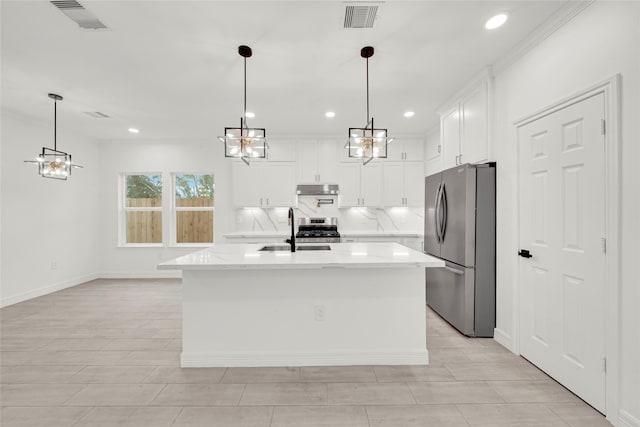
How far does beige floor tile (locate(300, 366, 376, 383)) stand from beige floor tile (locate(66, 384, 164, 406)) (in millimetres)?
1096

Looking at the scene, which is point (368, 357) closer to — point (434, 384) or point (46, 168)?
point (434, 384)

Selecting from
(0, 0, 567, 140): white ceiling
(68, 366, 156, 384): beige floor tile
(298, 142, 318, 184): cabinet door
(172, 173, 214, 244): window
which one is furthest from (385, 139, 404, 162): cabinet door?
(68, 366, 156, 384): beige floor tile

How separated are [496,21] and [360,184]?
3.43m

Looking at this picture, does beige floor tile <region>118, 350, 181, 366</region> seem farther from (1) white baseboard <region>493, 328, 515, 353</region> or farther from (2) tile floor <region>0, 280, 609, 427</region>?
(1) white baseboard <region>493, 328, 515, 353</region>

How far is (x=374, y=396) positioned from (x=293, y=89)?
315 cm

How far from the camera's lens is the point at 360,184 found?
5543 millimetres

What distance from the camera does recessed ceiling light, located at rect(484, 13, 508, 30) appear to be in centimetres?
225

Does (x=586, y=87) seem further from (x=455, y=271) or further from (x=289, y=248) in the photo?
(x=289, y=248)

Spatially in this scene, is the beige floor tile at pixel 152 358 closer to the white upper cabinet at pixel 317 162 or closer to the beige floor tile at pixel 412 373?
the beige floor tile at pixel 412 373

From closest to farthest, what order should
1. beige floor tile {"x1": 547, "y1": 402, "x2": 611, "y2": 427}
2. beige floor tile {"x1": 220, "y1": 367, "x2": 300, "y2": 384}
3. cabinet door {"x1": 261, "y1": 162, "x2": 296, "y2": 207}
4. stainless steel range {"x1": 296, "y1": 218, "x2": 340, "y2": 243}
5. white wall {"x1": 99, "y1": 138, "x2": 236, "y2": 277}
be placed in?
beige floor tile {"x1": 547, "y1": 402, "x2": 611, "y2": 427} < beige floor tile {"x1": 220, "y1": 367, "x2": 300, "y2": 384} < stainless steel range {"x1": 296, "y1": 218, "x2": 340, "y2": 243} < cabinet door {"x1": 261, "y1": 162, "x2": 296, "y2": 207} < white wall {"x1": 99, "y1": 138, "x2": 236, "y2": 277}

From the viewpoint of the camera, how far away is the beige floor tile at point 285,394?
203cm

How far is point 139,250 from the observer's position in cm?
586

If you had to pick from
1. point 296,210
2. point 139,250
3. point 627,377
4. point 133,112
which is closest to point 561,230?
point 627,377

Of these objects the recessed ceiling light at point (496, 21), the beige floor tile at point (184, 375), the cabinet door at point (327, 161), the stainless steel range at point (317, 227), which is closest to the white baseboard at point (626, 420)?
the beige floor tile at point (184, 375)
